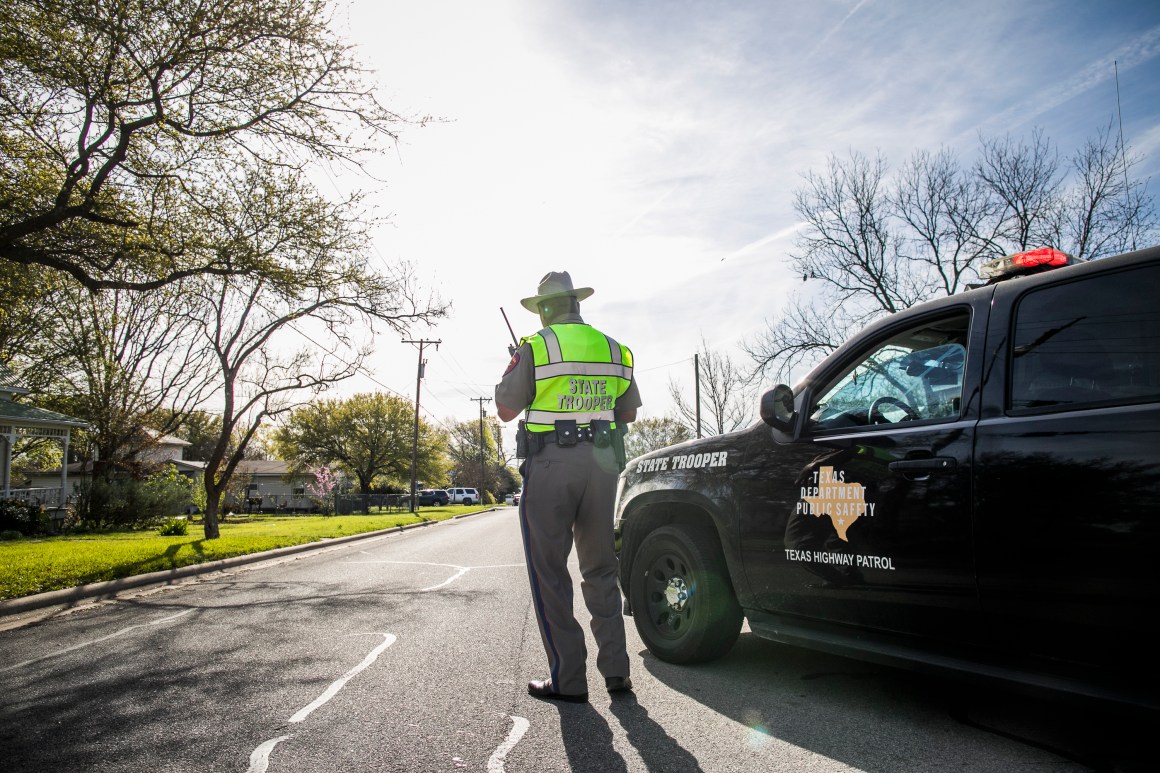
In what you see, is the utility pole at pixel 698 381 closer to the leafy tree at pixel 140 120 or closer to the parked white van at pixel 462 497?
the leafy tree at pixel 140 120

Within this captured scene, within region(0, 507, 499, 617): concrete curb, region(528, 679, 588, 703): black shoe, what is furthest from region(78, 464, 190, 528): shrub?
region(528, 679, 588, 703): black shoe

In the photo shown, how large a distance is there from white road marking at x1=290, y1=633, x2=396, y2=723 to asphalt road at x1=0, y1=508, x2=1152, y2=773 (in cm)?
2

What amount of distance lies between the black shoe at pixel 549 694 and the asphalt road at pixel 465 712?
58mm

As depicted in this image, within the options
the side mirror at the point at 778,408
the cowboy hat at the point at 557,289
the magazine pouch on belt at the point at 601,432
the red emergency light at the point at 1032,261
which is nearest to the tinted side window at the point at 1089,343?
the red emergency light at the point at 1032,261

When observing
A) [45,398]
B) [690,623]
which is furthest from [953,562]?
[45,398]

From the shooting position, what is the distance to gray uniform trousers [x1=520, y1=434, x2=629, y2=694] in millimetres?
3670

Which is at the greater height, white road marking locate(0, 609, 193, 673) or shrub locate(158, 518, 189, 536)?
shrub locate(158, 518, 189, 536)

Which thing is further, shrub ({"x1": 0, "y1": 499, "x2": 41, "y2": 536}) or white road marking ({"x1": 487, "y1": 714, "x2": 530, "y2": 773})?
shrub ({"x1": 0, "y1": 499, "x2": 41, "y2": 536})

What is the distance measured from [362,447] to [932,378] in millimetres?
59505

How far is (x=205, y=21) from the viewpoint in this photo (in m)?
9.35

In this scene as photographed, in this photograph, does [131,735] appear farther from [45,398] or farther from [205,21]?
[45,398]

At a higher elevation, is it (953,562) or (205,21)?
(205,21)

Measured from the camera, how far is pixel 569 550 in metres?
3.73

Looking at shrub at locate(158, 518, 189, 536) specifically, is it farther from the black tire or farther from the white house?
the black tire
